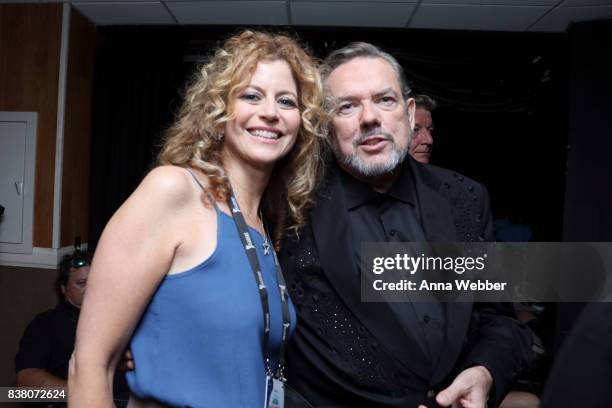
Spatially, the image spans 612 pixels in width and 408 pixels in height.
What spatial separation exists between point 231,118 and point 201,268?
14.8 inches

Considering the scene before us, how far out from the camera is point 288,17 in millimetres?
4035

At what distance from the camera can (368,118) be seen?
141cm

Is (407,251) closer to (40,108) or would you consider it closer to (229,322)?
(229,322)

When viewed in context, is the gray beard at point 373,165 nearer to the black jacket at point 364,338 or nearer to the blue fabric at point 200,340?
the black jacket at point 364,338

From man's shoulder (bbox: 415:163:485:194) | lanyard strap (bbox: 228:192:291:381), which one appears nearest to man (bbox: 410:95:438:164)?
man's shoulder (bbox: 415:163:485:194)

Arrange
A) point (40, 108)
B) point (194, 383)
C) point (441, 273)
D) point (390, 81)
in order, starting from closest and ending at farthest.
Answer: point (194, 383), point (441, 273), point (390, 81), point (40, 108)

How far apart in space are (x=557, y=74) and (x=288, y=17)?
2371mm

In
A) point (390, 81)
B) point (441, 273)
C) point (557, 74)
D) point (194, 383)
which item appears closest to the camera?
point (194, 383)

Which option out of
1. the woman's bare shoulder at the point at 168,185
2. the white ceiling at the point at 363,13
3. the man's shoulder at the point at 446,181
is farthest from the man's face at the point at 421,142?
the woman's bare shoulder at the point at 168,185

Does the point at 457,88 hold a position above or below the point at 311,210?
above

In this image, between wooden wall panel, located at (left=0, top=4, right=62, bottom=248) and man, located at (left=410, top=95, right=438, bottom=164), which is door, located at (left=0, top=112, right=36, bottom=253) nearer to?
wooden wall panel, located at (left=0, top=4, right=62, bottom=248)

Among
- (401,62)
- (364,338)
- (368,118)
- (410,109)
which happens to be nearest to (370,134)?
(368,118)

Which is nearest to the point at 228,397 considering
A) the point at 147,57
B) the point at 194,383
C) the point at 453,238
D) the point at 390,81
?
the point at 194,383

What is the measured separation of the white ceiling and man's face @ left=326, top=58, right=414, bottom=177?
2503mm
